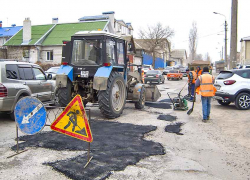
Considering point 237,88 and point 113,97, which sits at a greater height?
point 237,88

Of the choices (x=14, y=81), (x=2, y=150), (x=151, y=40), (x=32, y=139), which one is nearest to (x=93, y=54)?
(x=14, y=81)

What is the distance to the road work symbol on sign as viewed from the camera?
16.7 feet

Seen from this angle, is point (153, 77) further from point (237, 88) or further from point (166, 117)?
point (166, 117)

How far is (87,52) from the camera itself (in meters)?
8.62

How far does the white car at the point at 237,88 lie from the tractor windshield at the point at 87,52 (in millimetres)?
5655

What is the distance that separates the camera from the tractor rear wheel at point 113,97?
800 centimetres

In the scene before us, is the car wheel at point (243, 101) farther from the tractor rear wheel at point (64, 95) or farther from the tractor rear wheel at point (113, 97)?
the tractor rear wheel at point (64, 95)

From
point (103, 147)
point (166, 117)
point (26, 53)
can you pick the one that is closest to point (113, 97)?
point (166, 117)

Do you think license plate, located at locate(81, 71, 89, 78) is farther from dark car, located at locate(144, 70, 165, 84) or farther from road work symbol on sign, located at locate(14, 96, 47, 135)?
dark car, located at locate(144, 70, 165, 84)

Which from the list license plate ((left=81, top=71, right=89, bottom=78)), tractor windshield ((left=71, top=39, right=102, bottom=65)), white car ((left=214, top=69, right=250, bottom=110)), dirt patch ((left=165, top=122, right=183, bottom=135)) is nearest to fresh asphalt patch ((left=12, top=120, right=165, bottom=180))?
dirt patch ((left=165, top=122, right=183, bottom=135))

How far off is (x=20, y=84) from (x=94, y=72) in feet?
7.81

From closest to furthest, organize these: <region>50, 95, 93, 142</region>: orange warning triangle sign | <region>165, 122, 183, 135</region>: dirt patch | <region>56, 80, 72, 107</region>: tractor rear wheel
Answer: <region>50, 95, 93, 142</region>: orange warning triangle sign < <region>165, 122, 183, 135</region>: dirt patch < <region>56, 80, 72, 107</region>: tractor rear wheel

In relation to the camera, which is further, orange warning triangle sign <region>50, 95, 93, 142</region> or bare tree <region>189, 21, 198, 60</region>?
bare tree <region>189, 21, 198, 60</region>

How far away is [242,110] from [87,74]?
664 cm
